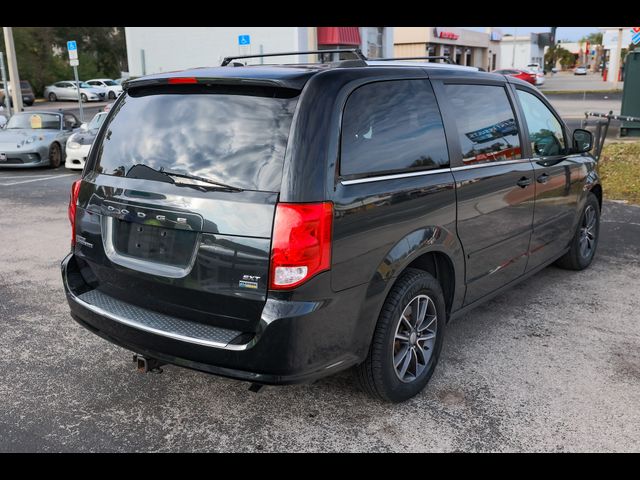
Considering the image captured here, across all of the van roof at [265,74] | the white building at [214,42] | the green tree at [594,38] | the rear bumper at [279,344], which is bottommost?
the rear bumper at [279,344]

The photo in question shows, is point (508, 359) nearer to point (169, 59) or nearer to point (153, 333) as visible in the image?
point (153, 333)

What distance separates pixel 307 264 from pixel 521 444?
1.41 m

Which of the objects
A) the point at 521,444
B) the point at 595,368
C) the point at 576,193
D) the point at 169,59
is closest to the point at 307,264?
the point at 521,444

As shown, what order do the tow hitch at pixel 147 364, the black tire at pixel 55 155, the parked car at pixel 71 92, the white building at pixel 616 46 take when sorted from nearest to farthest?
the tow hitch at pixel 147 364 < the black tire at pixel 55 155 < the parked car at pixel 71 92 < the white building at pixel 616 46

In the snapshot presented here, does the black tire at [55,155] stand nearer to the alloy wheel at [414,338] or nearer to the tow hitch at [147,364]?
the tow hitch at [147,364]

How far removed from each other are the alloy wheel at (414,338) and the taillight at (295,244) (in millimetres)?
781

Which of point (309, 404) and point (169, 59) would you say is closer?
point (309, 404)

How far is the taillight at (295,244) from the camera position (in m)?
2.69

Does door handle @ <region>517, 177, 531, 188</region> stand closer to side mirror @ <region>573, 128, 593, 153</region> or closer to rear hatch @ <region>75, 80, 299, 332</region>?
side mirror @ <region>573, 128, 593, 153</region>

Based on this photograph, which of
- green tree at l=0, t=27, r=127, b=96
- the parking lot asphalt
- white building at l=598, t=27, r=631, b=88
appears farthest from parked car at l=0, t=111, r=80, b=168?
white building at l=598, t=27, r=631, b=88

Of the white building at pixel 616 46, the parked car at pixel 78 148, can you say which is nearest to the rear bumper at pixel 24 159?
the parked car at pixel 78 148

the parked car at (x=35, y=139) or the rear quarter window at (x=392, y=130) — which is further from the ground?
the rear quarter window at (x=392, y=130)

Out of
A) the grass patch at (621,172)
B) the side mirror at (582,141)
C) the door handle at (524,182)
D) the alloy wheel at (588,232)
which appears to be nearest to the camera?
the door handle at (524,182)

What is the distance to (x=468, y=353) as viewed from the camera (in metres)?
4.09
